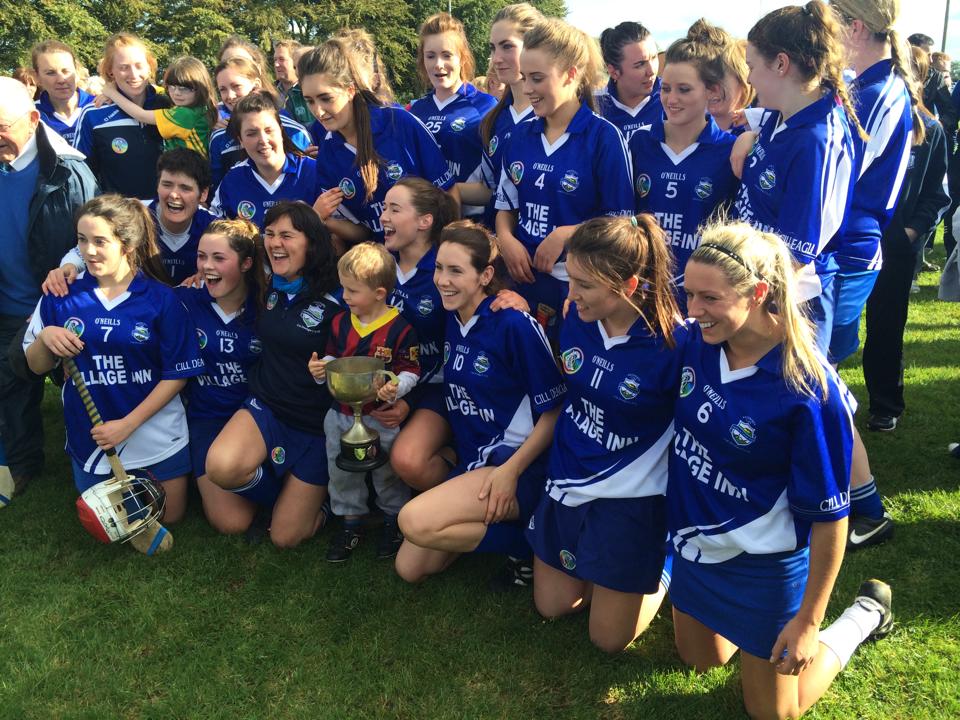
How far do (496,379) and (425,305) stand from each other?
0.65 m

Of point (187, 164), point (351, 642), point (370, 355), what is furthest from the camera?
point (187, 164)

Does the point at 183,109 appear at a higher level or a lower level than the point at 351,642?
higher

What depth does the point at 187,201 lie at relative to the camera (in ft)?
14.2

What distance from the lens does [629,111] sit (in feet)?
14.3

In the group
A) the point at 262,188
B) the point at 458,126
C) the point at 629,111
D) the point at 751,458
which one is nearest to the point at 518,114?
the point at 458,126

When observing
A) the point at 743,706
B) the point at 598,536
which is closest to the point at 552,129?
the point at 598,536

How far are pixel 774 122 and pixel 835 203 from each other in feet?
1.39

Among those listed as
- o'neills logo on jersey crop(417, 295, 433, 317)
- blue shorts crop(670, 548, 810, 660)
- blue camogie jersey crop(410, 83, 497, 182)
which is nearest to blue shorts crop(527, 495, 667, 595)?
blue shorts crop(670, 548, 810, 660)

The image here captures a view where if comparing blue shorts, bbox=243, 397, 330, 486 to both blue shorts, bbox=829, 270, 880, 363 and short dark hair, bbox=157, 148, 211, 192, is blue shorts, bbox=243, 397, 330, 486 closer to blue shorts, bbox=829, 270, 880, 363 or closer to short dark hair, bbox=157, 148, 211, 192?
short dark hair, bbox=157, 148, 211, 192

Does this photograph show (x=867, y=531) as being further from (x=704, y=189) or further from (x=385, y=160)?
(x=385, y=160)

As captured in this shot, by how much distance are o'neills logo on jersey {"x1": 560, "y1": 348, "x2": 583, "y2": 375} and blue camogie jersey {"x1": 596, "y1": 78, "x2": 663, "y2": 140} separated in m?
1.77

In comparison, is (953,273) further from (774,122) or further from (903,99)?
(774,122)

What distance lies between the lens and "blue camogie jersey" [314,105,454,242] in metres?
4.16

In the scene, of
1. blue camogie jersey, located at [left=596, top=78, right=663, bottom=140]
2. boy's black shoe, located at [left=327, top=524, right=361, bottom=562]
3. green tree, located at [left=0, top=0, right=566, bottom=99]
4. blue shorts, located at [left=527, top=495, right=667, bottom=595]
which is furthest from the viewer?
green tree, located at [left=0, top=0, right=566, bottom=99]
